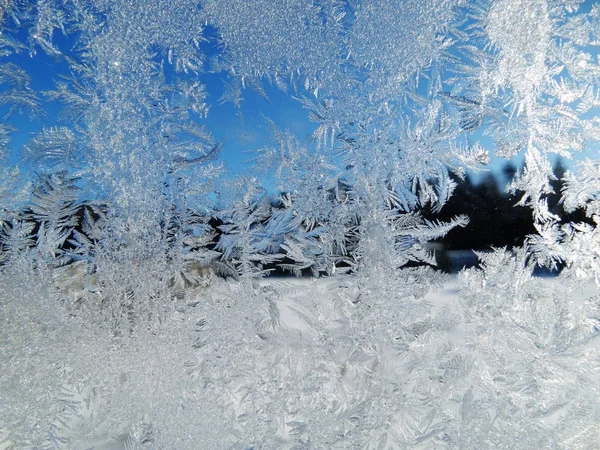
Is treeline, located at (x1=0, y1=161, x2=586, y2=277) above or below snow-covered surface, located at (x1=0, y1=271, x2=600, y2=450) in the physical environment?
above

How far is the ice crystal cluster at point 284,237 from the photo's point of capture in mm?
1090

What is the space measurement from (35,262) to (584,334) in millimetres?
1281

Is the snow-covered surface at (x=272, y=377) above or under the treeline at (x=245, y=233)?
under

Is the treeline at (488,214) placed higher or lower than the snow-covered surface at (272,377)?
higher

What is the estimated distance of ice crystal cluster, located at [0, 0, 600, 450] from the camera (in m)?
1.09

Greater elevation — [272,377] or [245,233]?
[245,233]

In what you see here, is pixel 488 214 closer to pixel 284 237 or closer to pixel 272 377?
pixel 284 237

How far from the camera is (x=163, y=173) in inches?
43.6

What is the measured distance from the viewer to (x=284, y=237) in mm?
1119

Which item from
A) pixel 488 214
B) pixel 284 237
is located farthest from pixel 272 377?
pixel 488 214

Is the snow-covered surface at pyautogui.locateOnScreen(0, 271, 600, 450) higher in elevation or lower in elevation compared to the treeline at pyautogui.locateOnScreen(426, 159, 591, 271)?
lower

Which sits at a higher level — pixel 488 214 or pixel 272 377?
pixel 488 214

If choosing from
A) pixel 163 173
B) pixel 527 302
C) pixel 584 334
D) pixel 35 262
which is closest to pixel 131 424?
pixel 35 262

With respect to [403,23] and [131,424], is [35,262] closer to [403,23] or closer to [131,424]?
[131,424]
